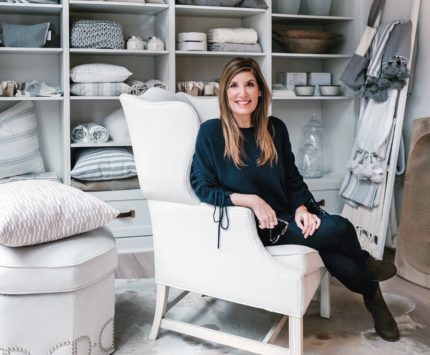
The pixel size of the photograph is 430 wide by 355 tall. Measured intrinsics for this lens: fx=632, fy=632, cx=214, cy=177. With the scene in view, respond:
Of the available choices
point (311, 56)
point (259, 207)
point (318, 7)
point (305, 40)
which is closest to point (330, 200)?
point (311, 56)

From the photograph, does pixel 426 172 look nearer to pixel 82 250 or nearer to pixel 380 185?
pixel 380 185

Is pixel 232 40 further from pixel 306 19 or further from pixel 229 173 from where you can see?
pixel 229 173

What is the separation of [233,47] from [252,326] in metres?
2.01

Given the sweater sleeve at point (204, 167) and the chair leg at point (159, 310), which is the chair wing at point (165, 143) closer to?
the sweater sleeve at point (204, 167)

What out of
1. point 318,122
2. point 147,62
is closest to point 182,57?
point 147,62

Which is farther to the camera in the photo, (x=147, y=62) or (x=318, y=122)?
(x=318, y=122)

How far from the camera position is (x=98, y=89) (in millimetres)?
3764

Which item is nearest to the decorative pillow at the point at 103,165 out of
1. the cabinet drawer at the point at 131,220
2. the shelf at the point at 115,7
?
the cabinet drawer at the point at 131,220

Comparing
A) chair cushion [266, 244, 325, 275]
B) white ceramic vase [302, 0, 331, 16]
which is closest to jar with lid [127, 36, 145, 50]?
white ceramic vase [302, 0, 331, 16]

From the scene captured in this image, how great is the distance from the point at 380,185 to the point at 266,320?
1351mm

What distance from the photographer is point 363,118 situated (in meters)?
3.92

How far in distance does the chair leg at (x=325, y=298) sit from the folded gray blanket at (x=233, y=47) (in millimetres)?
1833

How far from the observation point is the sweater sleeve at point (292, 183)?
256cm

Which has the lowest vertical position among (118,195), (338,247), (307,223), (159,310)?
(159,310)
